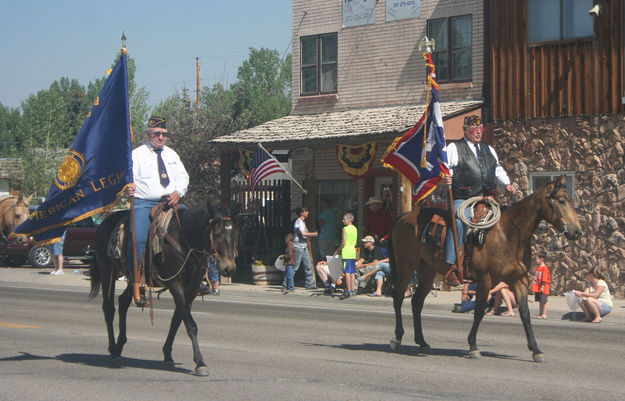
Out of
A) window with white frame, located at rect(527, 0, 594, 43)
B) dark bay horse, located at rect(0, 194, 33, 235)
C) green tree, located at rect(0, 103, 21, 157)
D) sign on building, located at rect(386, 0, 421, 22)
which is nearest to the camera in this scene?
dark bay horse, located at rect(0, 194, 33, 235)

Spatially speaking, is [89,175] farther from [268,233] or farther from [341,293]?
[268,233]

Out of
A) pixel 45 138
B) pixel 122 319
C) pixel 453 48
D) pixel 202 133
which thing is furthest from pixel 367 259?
pixel 45 138

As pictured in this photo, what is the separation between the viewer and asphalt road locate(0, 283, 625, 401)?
859cm

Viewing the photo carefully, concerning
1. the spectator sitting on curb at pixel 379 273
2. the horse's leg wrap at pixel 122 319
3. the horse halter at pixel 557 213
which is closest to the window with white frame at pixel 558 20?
the spectator sitting on curb at pixel 379 273

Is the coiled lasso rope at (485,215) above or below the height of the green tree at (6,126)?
below

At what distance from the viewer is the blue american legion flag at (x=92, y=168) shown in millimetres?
10578

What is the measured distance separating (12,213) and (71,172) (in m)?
5.81

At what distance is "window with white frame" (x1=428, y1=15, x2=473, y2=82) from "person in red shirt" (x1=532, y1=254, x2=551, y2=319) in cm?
752

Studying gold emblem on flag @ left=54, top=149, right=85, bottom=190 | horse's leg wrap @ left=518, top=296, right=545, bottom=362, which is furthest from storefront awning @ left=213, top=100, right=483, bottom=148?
gold emblem on flag @ left=54, top=149, right=85, bottom=190

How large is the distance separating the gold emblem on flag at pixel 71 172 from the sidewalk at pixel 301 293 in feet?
29.6

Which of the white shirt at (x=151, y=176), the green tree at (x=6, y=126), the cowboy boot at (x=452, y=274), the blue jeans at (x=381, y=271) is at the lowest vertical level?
the blue jeans at (x=381, y=271)

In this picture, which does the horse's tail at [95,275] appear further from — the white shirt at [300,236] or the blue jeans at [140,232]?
the white shirt at [300,236]

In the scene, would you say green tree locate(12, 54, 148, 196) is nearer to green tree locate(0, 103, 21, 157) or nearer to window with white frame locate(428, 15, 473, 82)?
window with white frame locate(428, 15, 473, 82)

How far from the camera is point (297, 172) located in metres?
27.9
